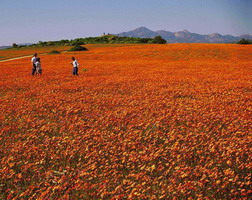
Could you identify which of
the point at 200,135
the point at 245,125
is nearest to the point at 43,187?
the point at 200,135

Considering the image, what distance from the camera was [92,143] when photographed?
935cm

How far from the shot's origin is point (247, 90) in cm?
1948

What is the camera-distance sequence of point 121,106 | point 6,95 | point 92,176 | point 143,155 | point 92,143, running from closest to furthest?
point 92,176 < point 143,155 < point 92,143 < point 121,106 < point 6,95

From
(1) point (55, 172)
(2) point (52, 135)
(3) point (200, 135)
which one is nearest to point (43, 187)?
(1) point (55, 172)

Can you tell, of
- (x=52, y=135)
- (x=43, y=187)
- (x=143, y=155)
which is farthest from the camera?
(x=52, y=135)

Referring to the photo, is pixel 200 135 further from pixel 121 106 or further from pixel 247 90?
pixel 247 90

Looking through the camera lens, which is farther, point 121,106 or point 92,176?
point 121,106

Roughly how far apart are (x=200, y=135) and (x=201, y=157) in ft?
7.28

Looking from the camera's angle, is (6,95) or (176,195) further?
(6,95)

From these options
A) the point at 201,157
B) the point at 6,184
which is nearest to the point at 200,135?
the point at 201,157

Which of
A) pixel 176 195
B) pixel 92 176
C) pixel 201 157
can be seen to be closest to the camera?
pixel 176 195

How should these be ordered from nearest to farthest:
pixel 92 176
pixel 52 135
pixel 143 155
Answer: pixel 92 176, pixel 143 155, pixel 52 135

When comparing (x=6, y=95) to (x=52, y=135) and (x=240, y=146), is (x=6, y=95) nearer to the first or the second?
(x=52, y=135)

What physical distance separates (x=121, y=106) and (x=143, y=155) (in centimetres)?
702
